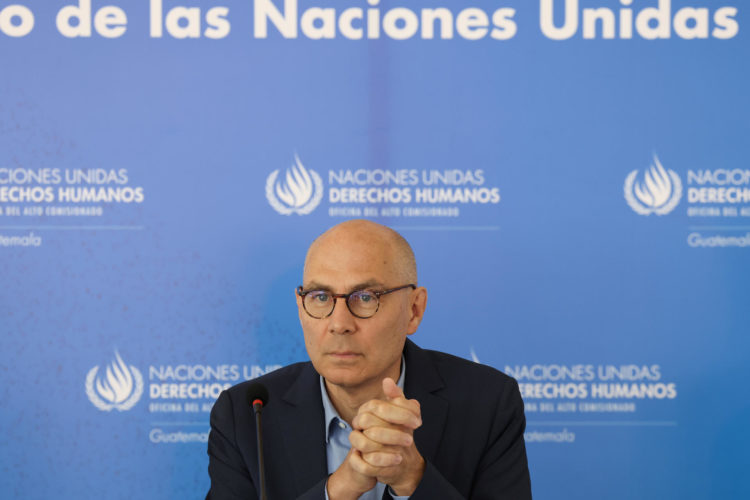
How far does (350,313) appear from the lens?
1.76m

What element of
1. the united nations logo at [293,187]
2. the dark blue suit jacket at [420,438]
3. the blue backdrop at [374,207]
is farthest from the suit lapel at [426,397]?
the united nations logo at [293,187]

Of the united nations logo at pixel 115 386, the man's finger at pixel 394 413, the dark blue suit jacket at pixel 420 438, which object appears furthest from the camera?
the united nations logo at pixel 115 386

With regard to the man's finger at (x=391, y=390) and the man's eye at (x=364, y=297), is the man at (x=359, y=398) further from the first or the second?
the man's finger at (x=391, y=390)

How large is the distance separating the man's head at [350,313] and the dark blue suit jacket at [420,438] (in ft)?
0.55

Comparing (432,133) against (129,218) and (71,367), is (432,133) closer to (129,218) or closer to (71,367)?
(129,218)

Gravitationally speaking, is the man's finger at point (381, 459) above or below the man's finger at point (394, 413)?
below

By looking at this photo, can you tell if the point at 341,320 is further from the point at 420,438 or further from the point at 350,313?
the point at 420,438

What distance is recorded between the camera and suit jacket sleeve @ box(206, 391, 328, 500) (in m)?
1.84

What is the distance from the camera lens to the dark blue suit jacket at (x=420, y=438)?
1.82m

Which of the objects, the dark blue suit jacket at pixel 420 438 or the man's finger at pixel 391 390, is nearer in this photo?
the man's finger at pixel 391 390

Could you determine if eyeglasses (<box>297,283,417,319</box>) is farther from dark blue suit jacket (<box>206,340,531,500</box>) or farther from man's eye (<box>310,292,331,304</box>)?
dark blue suit jacket (<box>206,340,531,500</box>)

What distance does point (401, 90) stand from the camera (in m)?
2.67

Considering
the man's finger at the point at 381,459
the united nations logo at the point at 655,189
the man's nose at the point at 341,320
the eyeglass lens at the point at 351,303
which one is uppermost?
the united nations logo at the point at 655,189

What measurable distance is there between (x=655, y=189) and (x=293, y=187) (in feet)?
4.35
